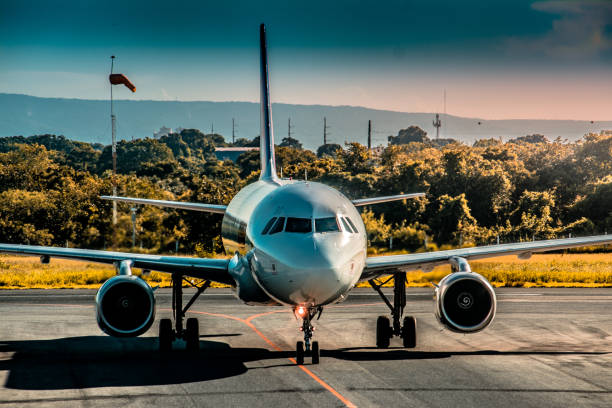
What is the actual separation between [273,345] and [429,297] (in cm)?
1417

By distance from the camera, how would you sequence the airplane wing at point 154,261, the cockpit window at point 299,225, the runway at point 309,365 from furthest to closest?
1. the airplane wing at point 154,261
2. the cockpit window at point 299,225
3. the runway at point 309,365

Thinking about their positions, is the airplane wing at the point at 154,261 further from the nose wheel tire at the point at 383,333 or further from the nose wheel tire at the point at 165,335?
the nose wheel tire at the point at 383,333

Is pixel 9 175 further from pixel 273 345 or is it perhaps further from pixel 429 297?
pixel 273 345

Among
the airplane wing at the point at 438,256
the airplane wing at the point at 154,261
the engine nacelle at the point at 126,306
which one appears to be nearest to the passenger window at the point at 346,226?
the airplane wing at the point at 438,256

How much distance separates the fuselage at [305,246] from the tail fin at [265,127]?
8850 mm

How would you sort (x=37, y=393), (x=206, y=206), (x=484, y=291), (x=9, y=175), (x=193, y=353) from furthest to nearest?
(x=9, y=175) < (x=206, y=206) < (x=193, y=353) < (x=484, y=291) < (x=37, y=393)

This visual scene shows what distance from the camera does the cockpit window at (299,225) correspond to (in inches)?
650

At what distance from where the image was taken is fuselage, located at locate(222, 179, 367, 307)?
15812mm

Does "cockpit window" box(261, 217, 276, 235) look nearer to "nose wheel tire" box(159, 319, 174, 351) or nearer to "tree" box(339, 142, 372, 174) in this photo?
"nose wheel tire" box(159, 319, 174, 351)

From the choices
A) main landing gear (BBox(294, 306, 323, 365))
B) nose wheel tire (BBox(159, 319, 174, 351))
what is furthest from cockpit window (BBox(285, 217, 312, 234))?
nose wheel tire (BBox(159, 319, 174, 351))

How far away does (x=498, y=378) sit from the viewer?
17.4 meters

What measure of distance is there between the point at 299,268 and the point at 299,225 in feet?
4.10

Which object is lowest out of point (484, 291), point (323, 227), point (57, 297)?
point (57, 297)

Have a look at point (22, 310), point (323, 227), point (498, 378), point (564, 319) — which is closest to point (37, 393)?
point (323, 227)
